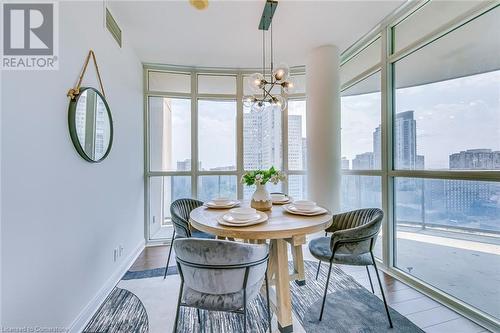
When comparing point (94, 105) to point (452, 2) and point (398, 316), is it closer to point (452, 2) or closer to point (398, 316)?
point (398, 316)

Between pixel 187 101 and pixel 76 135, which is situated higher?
pixel 187 101

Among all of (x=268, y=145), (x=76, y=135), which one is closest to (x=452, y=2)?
(x=268, y=145)

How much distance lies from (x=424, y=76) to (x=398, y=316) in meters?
2.30

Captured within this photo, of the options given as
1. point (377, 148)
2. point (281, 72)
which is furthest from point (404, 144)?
point (281, 72)

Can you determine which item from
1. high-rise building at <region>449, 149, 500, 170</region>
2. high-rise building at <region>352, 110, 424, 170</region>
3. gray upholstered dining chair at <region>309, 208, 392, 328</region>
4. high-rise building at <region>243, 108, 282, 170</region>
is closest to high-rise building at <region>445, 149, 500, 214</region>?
high-rise building at <region>449, 149, 500, 170</region>

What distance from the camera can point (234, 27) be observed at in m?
2.66

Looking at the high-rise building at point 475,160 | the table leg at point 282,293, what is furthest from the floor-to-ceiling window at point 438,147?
the table leg at point 282,293

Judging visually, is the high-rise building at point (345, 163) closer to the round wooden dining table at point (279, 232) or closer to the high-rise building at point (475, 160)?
the high-rise building at point (475, 160)

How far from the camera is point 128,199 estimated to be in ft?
9.57

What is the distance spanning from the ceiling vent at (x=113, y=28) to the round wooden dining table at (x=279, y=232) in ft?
7.12

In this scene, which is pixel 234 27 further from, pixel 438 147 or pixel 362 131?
pixel 438 147

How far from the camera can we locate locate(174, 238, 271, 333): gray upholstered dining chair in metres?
1.26

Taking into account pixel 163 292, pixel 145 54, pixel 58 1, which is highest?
pixel 145 54

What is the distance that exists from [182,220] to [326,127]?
233 centimetres
